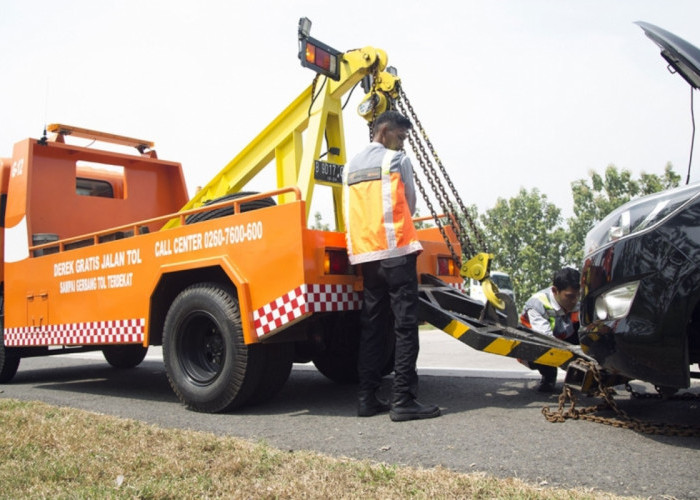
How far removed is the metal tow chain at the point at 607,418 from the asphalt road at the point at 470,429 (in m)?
0.06

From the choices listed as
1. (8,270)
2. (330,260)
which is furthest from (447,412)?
(8,270)

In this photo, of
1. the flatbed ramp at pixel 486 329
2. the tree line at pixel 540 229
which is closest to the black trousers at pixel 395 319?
the flatbed ramp at pixel 486 329

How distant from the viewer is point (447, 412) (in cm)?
422

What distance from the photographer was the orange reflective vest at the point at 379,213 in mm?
4129

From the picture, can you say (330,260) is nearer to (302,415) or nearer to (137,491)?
(302,415)

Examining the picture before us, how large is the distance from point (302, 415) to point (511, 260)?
56341 mm

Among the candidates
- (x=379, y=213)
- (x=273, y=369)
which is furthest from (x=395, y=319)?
(x=273, y=369)

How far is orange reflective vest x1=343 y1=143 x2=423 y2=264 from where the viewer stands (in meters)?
4.13

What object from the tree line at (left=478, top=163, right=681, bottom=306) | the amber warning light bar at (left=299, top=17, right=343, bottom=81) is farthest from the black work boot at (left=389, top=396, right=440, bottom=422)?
the tree line at (left=478, top=163, right=681, bottom=306)

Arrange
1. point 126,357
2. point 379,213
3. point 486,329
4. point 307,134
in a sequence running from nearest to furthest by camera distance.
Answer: point 379,213, point 486,329, point 307,134, point 126,357

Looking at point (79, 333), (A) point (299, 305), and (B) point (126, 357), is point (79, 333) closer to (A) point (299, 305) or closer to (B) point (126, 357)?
(B) point (126, 357)

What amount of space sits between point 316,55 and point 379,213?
209 cm

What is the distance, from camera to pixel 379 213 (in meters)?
4.16

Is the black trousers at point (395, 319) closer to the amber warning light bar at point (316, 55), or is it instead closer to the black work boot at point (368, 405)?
the black work boot at point (368, 405)
